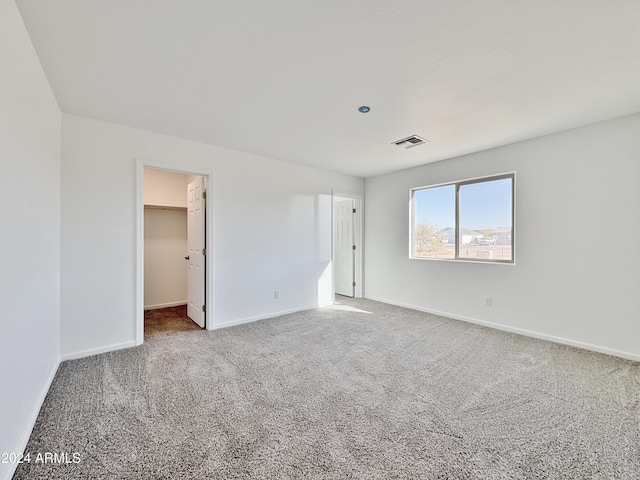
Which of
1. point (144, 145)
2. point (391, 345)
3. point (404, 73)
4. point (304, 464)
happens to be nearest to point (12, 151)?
point (144, 145)

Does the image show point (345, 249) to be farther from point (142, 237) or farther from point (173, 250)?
point (142, 237)

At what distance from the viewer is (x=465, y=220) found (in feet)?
13.6

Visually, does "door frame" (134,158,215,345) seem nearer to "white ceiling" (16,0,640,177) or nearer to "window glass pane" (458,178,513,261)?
"white ceiling" (16,0,640,177)

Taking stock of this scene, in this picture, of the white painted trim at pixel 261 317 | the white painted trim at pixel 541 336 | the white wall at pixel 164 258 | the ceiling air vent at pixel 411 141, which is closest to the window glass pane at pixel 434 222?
the white painted trim at pixel 541 336

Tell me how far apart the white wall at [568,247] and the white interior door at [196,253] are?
11.9 feet

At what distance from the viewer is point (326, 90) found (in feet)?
7.59

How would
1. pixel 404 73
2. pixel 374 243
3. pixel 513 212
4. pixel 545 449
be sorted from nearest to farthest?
pixel 545 449
pixel 404 73
pixel 513 212
pixel 374 243

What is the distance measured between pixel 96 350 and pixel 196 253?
5.12 ft

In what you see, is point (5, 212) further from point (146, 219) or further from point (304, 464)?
point (146, 219)

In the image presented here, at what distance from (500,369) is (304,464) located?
212 cm

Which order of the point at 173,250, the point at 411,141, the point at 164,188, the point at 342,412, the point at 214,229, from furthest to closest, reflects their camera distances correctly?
the point at 173,250, the point at 164,188, the point at 214,229, the point at 411,141, the point at 342,412

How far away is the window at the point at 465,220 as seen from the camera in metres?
3.72

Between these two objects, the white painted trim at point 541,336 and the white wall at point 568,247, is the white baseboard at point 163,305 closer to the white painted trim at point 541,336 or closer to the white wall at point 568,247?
the white painted trim at point 541,336

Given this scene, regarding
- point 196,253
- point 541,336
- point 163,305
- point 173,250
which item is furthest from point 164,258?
point 541,336
